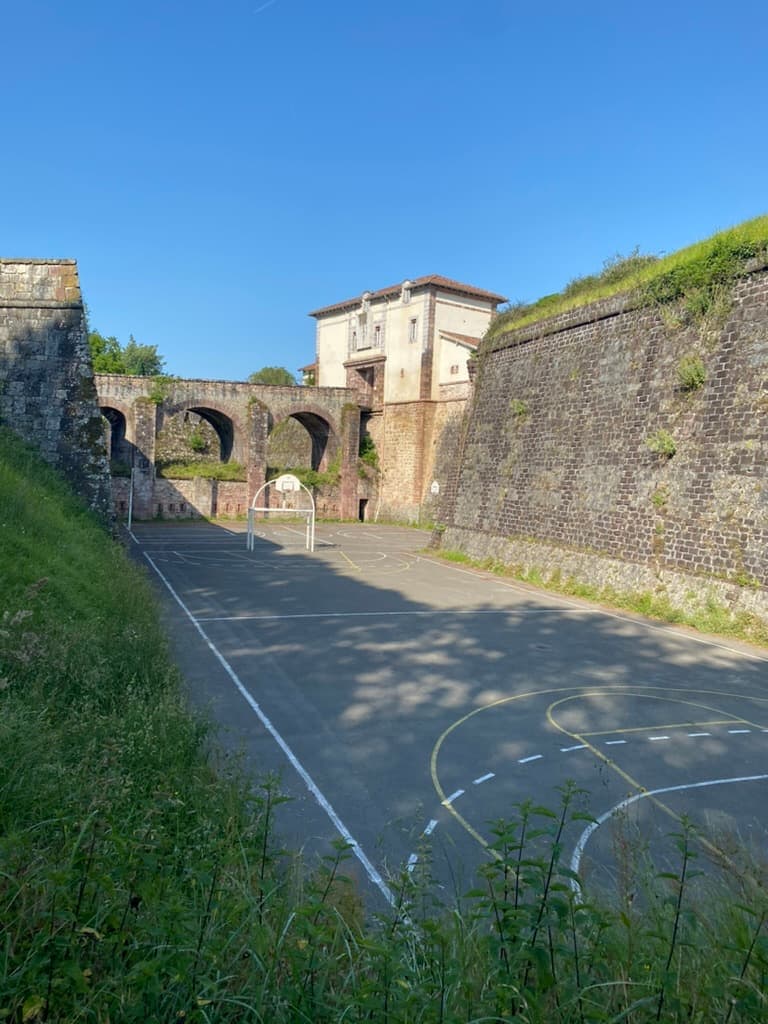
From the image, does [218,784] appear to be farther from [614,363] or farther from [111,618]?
[614,363]

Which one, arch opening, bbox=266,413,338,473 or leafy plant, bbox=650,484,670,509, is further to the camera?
arch opening, bbox=266,413,338,473

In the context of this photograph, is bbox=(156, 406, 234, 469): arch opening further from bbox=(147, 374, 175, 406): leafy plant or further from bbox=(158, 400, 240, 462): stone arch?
bbox=(147, 374, 175, 406): leafy plant

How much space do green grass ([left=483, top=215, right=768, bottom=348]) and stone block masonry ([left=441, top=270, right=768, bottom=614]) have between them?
0.38m

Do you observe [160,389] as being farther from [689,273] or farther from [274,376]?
[274,376]

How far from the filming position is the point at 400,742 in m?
7.37

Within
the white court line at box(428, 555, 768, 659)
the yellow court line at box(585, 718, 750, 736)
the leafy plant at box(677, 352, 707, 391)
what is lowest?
the yellow court line at box(585, 718, 750, 736)

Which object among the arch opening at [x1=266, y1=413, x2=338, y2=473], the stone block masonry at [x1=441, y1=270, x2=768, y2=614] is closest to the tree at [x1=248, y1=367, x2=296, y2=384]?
the arch opening at [x1=266, y1=413, x2=338, y2=473]

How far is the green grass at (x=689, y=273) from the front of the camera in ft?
48.3

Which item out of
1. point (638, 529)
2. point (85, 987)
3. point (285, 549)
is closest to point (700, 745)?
point (85, 987)

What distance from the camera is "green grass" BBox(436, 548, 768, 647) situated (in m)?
12.8

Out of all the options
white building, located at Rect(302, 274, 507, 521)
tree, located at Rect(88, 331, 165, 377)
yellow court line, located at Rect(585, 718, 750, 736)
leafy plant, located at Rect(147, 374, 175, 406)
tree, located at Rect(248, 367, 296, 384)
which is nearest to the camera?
yellow court line, located at Rect(585, 718, 750, 736)

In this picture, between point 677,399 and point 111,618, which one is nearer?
point 111,618

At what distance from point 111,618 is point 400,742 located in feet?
10.8

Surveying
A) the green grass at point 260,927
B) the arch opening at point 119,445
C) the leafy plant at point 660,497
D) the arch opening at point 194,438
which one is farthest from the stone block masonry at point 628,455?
the arch opening at point 194,438
